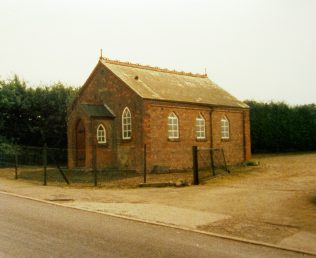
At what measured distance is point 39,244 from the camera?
8219 mm

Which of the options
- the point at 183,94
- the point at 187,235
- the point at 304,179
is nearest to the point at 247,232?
the point at 187,235

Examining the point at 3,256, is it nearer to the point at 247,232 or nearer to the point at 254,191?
the point at 247,232

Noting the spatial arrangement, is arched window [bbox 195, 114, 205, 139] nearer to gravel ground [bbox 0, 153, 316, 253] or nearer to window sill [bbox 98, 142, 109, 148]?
window sill [bbox 98, 142, 109, 148]

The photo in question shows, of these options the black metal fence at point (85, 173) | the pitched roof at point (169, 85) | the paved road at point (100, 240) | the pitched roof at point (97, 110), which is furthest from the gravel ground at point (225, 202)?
the pitched roof at point (169, 85)

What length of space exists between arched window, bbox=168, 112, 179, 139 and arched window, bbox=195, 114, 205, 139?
79.7 inches

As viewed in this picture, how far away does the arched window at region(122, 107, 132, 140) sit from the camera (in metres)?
26.7

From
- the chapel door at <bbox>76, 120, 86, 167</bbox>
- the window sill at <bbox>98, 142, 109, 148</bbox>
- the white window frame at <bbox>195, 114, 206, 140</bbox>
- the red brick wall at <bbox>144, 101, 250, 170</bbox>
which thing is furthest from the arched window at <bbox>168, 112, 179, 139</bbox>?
the chapel door at <bbox>76, 120, 86, 167</bbox>

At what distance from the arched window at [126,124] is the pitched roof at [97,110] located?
1.05 m

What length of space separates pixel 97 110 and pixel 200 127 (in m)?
7.36

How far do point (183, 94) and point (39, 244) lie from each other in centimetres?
2250

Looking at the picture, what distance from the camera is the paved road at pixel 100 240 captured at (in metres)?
7.83

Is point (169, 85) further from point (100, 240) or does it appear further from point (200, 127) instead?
point (100, 240)

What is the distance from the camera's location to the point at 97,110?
27828 millimetres

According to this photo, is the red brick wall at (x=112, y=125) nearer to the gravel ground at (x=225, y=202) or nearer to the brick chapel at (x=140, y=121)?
the brick chapel at (x=140, y=121)
